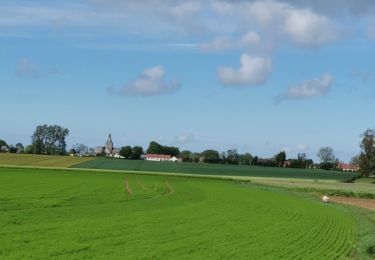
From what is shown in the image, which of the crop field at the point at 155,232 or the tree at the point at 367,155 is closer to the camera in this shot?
the crop field at the point at 155,232

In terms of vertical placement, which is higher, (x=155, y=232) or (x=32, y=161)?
(x=32, y=161)

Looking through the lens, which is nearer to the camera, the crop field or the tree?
the crop field

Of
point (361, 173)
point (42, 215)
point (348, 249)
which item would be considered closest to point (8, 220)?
point (42, 215)

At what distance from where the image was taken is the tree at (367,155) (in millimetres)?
161250

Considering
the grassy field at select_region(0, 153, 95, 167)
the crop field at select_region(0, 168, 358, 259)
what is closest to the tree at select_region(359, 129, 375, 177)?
the grassy field at select_region(0, 153, 95, 167)

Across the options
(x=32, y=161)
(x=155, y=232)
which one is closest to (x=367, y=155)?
(x=32, y=161)

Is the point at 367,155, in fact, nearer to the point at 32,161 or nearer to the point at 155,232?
the point at 32,161

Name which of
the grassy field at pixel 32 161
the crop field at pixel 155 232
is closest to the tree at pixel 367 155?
the grassy field at pixel 32 161

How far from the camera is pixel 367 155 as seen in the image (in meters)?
162

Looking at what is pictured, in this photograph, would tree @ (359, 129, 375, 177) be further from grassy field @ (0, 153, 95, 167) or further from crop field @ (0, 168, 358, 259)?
crop field @ (0, 168, 358, 259)

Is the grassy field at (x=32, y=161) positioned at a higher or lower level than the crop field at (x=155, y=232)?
higher

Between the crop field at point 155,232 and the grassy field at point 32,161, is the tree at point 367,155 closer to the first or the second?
the grassy field at point 32,161

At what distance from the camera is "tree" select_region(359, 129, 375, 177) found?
161250mm

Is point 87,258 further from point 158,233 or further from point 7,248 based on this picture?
point 158,233
